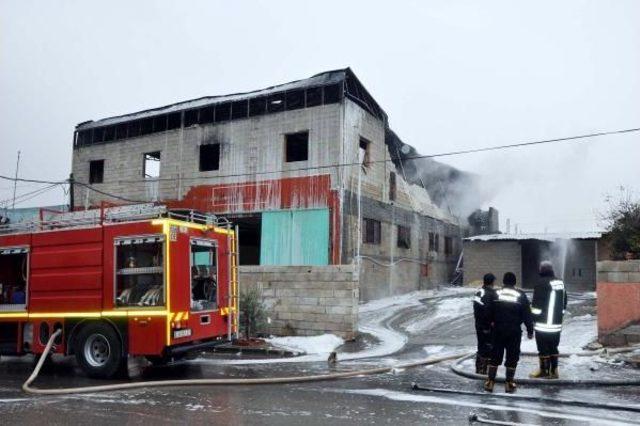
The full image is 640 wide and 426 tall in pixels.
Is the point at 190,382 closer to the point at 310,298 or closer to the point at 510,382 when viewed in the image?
the point at 510,382

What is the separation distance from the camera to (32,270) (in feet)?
34.3

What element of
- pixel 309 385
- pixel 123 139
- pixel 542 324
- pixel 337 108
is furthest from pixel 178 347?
pixel 123 139

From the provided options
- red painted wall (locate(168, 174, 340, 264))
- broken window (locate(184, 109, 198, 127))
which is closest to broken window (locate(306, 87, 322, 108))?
red painted wall (locate(168, 174, 340, 264))

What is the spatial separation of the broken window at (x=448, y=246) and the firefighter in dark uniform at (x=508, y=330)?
2185 centimetres

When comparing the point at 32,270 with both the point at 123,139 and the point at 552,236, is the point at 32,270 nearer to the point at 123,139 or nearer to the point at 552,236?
the point at 123,139

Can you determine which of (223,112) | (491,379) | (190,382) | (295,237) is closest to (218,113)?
(223,112)

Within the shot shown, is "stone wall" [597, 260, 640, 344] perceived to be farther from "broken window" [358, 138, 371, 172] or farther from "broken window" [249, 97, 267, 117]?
"broken window" [249, 97, 267, 117]

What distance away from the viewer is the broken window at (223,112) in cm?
2334

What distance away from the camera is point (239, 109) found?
23141 mm

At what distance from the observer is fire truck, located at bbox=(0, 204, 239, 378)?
30.5ft

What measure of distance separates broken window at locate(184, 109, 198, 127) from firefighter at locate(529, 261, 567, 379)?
18.1 meters

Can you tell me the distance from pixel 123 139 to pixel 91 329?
59.3ft

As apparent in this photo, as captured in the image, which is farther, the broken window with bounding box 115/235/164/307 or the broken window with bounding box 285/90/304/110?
the broken window with bounding box 285/90/304/110

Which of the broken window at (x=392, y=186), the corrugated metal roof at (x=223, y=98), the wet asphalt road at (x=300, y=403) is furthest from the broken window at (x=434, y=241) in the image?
the wet asphalt road at (x=300, y=403)
